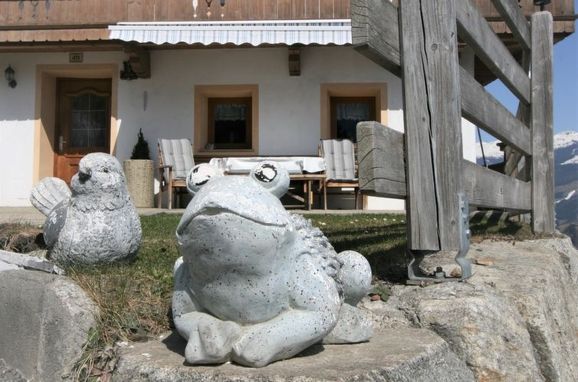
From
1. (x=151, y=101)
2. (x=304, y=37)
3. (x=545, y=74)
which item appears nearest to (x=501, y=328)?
(x=545, y=74)

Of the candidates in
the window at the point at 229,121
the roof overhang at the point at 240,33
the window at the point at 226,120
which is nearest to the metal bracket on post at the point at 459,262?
the roof overhang at the point at 240,33

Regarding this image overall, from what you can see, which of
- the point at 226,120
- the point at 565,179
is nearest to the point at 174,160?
the point at 226,120

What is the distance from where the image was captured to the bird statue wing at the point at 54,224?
2.92 m

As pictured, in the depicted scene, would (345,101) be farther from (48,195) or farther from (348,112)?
(48,195)

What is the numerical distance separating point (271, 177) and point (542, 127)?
14.2 feet

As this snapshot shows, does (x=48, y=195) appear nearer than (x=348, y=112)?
Yes

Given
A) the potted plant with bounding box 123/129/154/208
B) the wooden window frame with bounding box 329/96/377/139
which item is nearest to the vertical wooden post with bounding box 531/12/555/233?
the wooden window frame with bounding box 329/96/377/139

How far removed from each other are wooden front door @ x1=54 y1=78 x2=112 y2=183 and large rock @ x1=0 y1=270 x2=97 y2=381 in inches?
378

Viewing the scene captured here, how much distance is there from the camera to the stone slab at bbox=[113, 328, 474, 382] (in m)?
1.50

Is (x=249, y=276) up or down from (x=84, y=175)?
down

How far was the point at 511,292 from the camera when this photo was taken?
2578 millimetres

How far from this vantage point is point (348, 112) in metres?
11.5

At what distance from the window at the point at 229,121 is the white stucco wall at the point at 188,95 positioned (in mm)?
749

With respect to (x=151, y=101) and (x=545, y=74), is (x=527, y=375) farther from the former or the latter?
(x=151, y=101)
